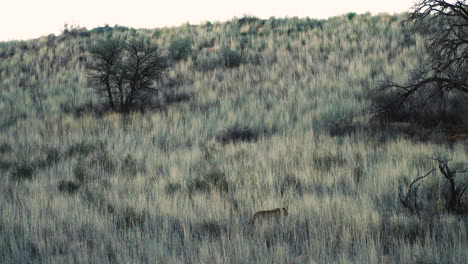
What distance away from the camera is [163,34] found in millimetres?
26094

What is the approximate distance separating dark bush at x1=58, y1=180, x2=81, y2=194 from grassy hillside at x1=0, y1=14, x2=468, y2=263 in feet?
0.06

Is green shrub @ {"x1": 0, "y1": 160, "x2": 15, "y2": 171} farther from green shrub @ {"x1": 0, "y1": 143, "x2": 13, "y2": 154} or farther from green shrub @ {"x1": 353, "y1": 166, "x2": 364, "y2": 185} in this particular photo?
green shrub @ {"x1": 353, "y1": 166, "x2": 364, "y2": 185}

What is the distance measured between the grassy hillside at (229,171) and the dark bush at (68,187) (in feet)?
0.06

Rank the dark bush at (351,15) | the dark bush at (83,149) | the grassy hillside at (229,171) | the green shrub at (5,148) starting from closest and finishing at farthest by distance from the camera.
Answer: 1. the grassy hillside at (229,171)
2. the dark bush at (83,149)
3. the green shrub at (5,148)
4. the dark bush at (351,15)

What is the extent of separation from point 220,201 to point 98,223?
1416 millimetres

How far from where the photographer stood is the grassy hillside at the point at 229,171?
4.07m

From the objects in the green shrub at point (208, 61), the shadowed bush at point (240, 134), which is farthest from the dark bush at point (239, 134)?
the green shrub at point (208, 61)

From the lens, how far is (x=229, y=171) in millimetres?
6828

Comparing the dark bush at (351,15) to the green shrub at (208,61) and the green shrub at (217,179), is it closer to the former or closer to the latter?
the green shrub at (208,61)

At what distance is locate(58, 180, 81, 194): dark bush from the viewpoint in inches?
251

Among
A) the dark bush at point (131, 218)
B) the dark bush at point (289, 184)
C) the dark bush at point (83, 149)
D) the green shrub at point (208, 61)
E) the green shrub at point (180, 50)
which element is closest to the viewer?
the dark bush at point (131, 218)

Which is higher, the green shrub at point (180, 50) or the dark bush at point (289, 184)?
the green shrub at point (180, 50)

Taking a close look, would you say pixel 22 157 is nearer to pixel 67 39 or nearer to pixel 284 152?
pixel 284 152

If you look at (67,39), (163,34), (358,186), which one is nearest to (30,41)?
(67,39)
